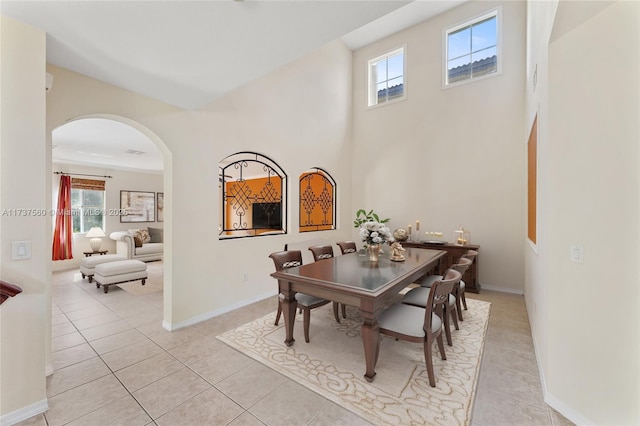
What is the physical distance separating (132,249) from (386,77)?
284 inches

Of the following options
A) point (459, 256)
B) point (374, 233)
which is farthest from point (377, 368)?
point (459, 256)

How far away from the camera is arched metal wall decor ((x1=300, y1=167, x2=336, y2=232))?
4.94 meters

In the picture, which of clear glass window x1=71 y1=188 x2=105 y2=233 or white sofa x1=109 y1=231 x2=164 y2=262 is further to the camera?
clear glass window x1=71 y1=188 x2=105 y2=233

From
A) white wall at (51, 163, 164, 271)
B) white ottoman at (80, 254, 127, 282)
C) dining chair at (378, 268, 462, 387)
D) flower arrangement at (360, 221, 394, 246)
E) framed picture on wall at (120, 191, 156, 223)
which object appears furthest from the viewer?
framed picture on wall at (120, 191, 156, 223)

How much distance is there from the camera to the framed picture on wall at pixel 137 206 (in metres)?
7.48

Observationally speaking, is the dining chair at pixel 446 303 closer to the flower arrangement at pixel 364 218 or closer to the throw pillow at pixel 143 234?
the flower arrangement at pixel 364 218

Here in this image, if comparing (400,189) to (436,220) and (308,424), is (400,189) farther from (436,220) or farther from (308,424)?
(308,424)

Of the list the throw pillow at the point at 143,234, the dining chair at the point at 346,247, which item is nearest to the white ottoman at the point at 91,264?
the throw pillow at the point at 143,234

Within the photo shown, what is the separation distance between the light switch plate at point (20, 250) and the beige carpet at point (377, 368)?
5.62ft

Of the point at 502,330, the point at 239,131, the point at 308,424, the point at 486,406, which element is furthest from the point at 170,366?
the point at 502,330

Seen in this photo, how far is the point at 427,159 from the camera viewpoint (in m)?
5.11

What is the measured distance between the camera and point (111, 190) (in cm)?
722

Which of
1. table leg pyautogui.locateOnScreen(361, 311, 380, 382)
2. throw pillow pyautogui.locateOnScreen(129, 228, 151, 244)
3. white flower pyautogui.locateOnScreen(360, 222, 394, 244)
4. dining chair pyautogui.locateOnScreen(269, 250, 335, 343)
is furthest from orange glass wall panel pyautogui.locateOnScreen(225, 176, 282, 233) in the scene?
throw pillow pyautogui.locateOnScreen(129, 228, 151, 244)

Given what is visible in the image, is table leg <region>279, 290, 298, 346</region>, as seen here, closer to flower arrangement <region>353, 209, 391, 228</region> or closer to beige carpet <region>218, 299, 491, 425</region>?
beige carpet <region>218, 299, 491, 425</region>
